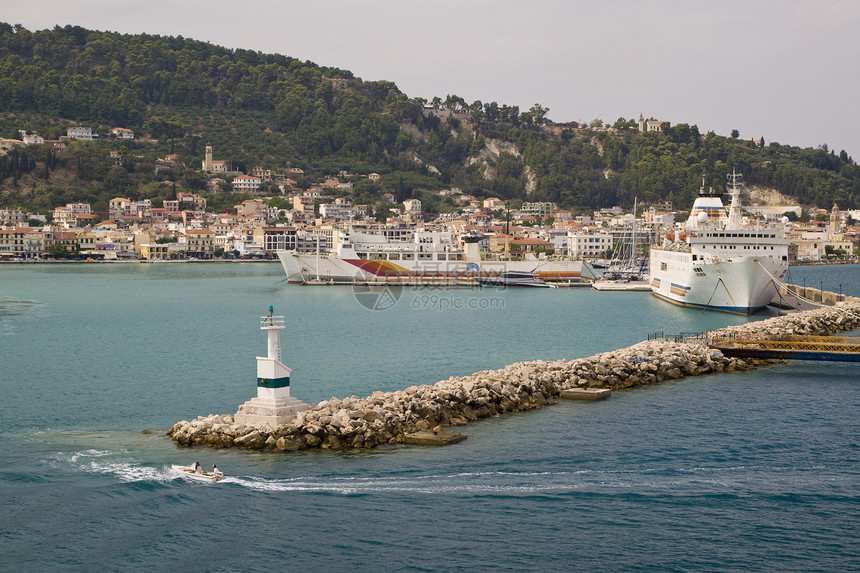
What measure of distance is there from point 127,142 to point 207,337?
10413 cm

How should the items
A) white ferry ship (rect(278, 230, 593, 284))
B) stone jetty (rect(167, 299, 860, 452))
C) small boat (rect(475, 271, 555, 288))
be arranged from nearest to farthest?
1. stone jetty (rect(167, 299, 860, 452))
2. small boat (rect(475, 271, 555, 288))
3. white ferry ship (rect(278, 230, 593, 284))

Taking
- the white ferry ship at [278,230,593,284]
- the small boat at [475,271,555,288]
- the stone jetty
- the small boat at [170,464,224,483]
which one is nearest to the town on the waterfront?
the white ferry ship at [278,230,593,284]

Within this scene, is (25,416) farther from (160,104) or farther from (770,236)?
(160,104)

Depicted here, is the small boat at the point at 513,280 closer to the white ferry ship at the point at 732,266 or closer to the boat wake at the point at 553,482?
the white ferry ship at the point at 732,266

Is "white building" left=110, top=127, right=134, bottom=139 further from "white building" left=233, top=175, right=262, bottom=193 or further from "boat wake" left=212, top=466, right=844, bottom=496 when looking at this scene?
"boat wake" left=212, top=466, right=844, bottom=496

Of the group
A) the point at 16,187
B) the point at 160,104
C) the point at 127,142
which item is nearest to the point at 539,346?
the point at 16,187

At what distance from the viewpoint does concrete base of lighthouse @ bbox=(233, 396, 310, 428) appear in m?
15.3

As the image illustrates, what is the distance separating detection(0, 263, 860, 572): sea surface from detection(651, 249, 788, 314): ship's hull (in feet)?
44.1

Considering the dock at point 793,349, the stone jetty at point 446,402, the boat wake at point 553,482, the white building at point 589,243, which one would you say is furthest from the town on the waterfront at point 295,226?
the boat wake at point 553,482

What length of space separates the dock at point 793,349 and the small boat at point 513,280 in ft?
125

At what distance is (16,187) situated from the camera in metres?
112

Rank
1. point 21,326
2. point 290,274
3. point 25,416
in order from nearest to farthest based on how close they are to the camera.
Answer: point 25,416, point 21,326, point 290,274

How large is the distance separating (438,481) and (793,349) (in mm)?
13979

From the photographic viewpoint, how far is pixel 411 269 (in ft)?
212
